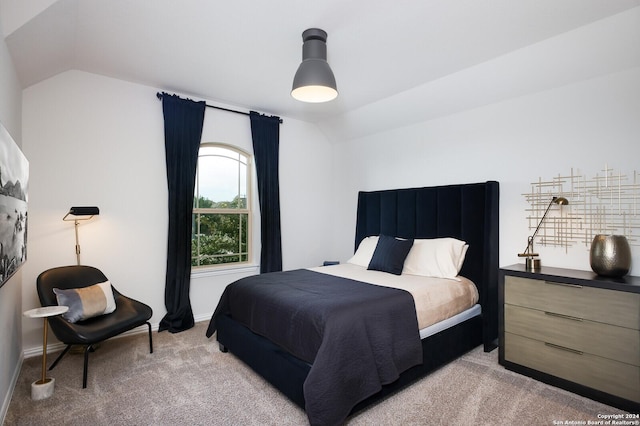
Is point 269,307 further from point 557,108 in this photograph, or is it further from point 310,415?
point 557,108

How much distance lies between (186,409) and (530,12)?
357 cm

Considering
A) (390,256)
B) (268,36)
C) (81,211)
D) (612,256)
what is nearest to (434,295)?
(390,256)

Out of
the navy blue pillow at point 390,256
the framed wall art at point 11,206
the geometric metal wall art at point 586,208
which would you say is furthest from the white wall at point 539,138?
the framed wall art at point 11,206

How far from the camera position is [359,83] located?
351 cm

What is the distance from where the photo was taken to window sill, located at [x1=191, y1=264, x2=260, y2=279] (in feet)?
13.0

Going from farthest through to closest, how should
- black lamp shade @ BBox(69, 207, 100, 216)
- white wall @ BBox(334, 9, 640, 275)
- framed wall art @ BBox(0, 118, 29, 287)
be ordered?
1. black lamp shade @ BBox(69, 207, 100, 216)
2. white wall @ BBox(334, 9, 640, 275)
3. framed wall art @ BBox(0, 118, 29, 287)

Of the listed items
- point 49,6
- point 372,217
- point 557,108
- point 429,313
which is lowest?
point 429,313

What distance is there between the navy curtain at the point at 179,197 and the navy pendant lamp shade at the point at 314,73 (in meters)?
1.89

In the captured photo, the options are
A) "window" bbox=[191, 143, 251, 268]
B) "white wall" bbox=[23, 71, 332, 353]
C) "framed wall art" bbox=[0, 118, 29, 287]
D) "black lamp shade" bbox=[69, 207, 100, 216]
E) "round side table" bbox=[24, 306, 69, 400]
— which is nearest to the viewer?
"framed wall art" bbox=[0, 118, 29, 287]

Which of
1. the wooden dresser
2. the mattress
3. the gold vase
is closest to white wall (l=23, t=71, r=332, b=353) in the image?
the mattress

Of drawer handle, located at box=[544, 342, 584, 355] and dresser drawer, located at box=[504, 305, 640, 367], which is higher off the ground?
dresser drawer, located at box=[504, 305, 640, 367]

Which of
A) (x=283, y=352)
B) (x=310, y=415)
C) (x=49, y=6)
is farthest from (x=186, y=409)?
(x=49, y=6)

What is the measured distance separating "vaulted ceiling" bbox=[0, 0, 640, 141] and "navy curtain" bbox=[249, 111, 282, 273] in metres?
0.88

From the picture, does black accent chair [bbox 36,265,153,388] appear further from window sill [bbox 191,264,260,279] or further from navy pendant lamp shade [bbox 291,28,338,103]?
navy pendant lamp shade [bbox 291,28,338,103]
